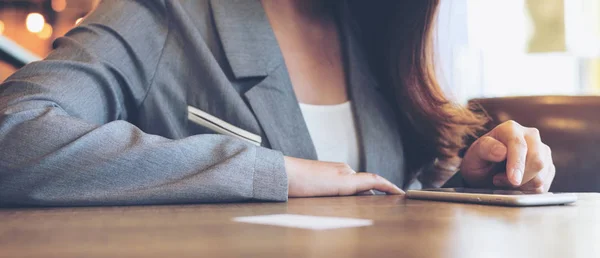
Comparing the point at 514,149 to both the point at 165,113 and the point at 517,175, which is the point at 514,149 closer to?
the point at 517,175

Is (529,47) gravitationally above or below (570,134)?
above

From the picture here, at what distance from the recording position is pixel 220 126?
39.6 inches

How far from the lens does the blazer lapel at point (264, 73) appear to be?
102 centimetres

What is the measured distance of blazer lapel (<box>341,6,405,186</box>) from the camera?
114 cm

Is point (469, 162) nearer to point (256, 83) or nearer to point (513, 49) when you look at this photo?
point (256, 83)

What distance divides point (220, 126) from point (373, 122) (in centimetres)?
31

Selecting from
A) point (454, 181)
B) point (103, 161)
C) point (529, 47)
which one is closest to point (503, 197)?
point (103, 161)

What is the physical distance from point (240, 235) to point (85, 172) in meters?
0.32

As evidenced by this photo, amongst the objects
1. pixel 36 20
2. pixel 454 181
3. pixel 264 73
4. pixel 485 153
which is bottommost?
pixel 454 181

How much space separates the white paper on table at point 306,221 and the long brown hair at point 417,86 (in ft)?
2.41

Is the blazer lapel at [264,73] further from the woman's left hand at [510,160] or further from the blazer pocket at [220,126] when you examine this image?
the woman's left hand at [510,160]

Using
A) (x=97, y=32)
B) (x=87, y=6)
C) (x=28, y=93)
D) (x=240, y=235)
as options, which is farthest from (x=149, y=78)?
(x=87, y=6)

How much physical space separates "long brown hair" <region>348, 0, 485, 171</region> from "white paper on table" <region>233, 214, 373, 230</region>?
28.9 inches

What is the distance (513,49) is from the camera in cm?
330
